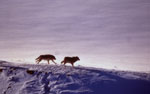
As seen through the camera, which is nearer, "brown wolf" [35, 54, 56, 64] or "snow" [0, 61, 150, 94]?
"snow" [0, 61, 150, 94]

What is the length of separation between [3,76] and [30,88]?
11.6 feet

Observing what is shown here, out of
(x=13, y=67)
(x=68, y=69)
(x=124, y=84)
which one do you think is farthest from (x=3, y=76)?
(x=124, y=84)

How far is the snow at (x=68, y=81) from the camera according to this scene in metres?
23.5

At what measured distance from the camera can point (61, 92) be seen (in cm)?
2281

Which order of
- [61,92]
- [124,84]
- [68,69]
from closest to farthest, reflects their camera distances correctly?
[61,92]
[124,84]
[68,69]

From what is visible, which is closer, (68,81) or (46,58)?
(68,81)

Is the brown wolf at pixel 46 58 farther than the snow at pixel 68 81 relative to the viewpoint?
Yes

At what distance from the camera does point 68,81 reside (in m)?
24.5

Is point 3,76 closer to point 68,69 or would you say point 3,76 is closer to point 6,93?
point 6,93

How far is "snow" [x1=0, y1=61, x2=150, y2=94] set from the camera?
23.5m

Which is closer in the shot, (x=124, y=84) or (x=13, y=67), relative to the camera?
(x=124, y=84)

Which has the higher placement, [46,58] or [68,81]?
[46,58]

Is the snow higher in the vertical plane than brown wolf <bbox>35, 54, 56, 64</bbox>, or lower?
lower

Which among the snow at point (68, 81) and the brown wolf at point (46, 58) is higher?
the brown wolf at point (46, 58)
